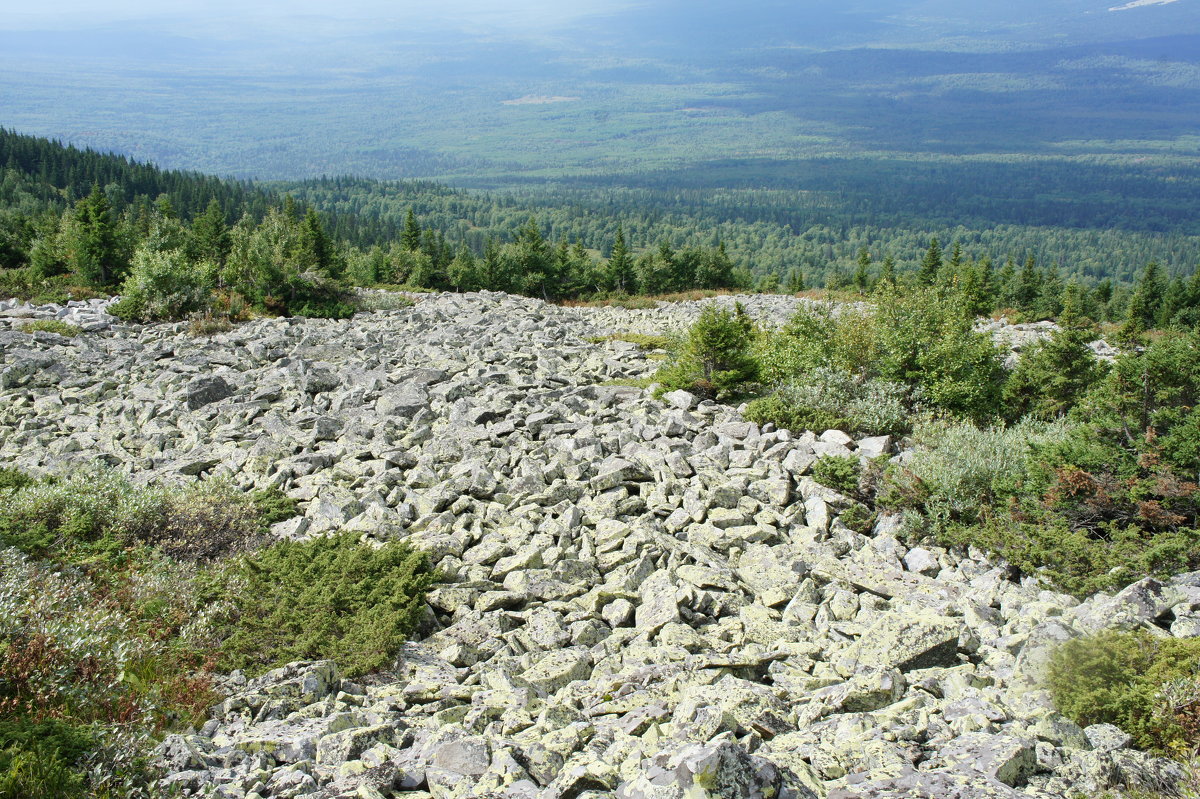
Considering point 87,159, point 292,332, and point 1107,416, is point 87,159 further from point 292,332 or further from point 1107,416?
point 1107,416

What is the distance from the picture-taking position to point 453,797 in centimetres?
462

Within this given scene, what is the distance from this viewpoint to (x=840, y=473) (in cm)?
1034

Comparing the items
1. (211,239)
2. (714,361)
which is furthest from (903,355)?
(211,239)

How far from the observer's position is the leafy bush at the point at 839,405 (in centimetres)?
1296

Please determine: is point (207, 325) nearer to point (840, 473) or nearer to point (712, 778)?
point (840, 473)

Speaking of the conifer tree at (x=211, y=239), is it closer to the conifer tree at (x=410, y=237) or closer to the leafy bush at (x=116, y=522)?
the conifer tree at (x=410, y=237)

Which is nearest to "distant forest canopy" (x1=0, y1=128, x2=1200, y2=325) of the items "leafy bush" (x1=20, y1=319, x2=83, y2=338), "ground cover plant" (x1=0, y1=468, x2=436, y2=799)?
"leafy bush" (x1=20, y1=319, x2=83, y2=338)

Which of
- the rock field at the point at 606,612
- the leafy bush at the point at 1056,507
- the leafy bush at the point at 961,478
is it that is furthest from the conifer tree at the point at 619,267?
the leafy bush at the point at 1056,507

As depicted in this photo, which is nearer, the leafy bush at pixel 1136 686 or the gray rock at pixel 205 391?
the leafy bush at pixel 1136 686

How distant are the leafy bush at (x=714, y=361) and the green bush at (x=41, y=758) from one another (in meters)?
12.0

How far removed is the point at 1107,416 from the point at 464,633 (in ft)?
28.1

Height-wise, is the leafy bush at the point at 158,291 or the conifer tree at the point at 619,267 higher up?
the leafy bush at the point at 158,291

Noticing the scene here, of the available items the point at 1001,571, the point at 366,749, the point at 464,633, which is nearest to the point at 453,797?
the point at 366,749

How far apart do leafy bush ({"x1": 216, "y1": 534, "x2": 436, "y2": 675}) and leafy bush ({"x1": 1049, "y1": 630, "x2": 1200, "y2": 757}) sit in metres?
5.42
